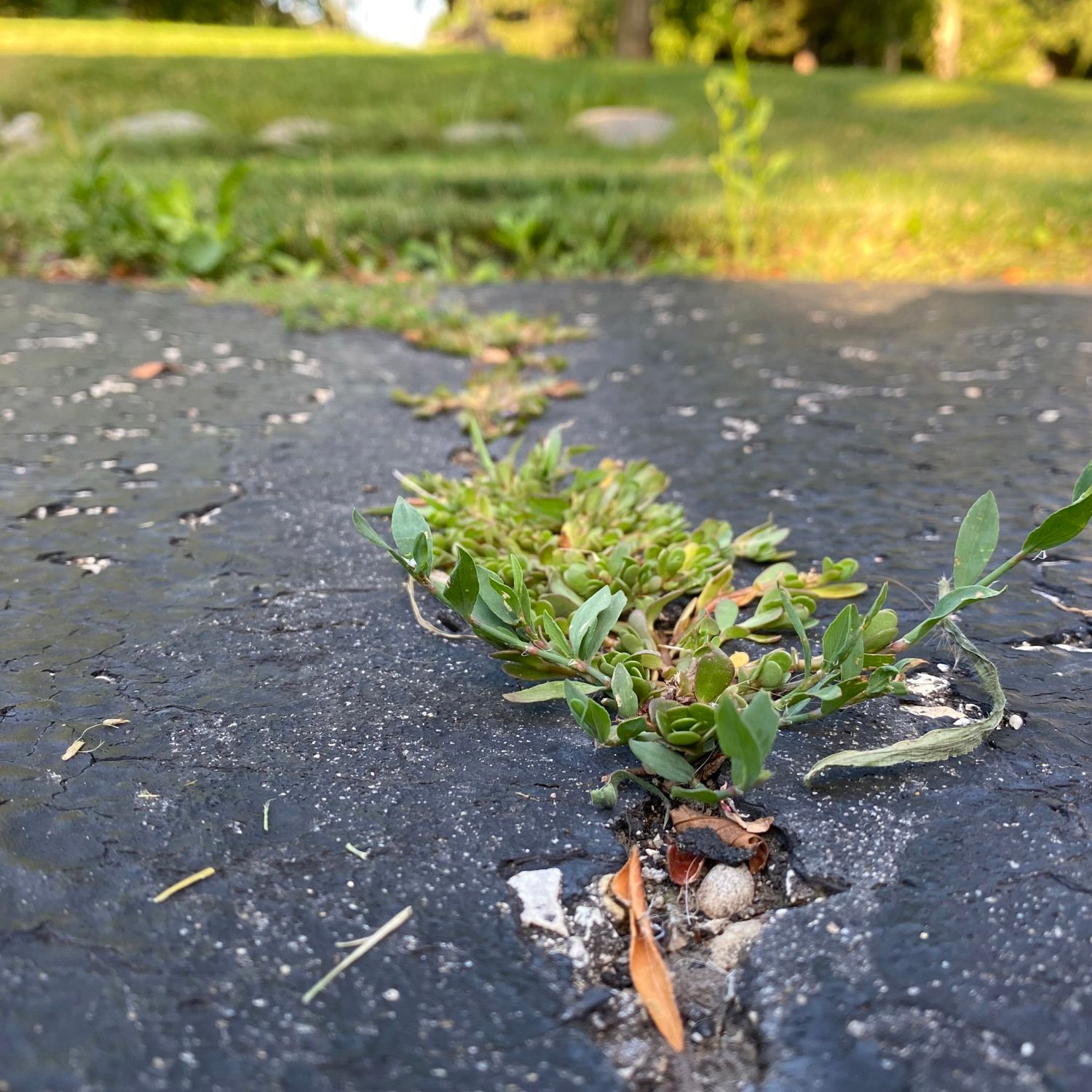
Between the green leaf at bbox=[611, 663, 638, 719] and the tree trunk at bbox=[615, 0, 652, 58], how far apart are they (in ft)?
42.1

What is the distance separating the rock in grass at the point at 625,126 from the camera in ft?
20.5

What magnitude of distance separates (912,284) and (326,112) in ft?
16.4

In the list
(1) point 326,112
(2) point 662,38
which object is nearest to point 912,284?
(1) point 326,112

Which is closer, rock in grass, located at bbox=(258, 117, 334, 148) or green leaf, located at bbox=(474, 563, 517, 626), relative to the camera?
green leaf, located at bbox=(474, 563, 517, 626)

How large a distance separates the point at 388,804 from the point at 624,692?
0.77 ft

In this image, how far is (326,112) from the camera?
6.52 metres

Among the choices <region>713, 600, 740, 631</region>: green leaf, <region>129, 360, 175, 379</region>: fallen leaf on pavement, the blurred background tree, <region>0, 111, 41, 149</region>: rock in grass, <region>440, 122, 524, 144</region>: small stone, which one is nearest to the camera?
<region>713, 600, 740, 631</region>: green leaf

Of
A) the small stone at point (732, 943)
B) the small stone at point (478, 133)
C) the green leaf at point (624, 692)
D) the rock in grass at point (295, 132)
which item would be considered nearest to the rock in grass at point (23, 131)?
the rock in grass at point (295, 132)

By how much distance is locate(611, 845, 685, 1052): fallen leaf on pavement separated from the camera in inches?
24.1

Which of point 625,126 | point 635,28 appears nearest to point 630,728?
point 625,126

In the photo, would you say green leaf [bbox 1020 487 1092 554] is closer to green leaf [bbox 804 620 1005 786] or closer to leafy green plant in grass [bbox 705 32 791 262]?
green leaf [bbox 804 620 1005 786]

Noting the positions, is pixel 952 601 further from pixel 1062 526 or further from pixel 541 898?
pixel 541 898

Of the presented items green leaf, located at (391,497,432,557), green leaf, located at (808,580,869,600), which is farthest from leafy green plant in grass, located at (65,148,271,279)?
green leaf, located at (808,580,869,600)

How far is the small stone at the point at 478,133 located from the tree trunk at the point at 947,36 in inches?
745
